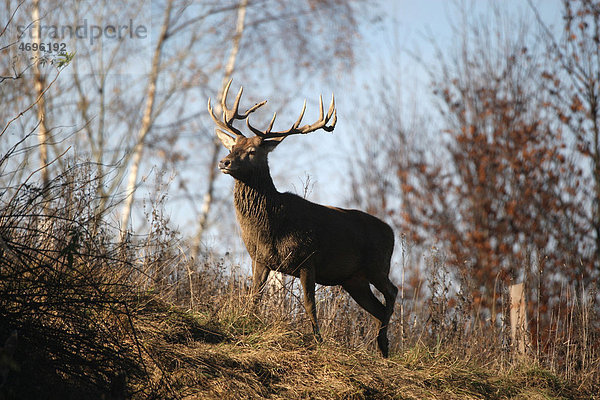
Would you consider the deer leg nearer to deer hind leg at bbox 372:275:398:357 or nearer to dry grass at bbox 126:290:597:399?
dry grass at bbox 126:290:597:399

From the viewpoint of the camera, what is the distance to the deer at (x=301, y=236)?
600cm

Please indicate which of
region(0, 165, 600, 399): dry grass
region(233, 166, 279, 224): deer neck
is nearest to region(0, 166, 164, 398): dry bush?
region(0, 165, 600, 399): dry grass

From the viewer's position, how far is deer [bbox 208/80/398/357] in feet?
19.7

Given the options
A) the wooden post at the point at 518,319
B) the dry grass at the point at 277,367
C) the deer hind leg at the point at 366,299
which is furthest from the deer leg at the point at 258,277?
A: the wooden post at the point at 518,319

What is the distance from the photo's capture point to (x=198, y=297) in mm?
6488

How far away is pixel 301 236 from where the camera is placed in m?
6.02

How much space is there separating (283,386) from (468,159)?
1088 cm

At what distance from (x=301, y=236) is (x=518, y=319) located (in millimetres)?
3596

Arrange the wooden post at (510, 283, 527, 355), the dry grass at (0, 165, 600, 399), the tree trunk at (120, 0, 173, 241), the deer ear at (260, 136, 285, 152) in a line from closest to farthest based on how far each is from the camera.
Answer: the dry grass at (0, 165, 600, 399), the deer ear at (260, 136, 285, 152), the wooden post at (510, 283, 527, 355), the tree trunk at (120, 0, 173, 241)

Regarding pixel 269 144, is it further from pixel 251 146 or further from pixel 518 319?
pixel 518 319

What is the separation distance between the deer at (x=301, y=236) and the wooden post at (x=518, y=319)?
205cm

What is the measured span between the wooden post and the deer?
80.9 inches

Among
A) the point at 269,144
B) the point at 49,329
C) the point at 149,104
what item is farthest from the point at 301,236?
the point at 149,104

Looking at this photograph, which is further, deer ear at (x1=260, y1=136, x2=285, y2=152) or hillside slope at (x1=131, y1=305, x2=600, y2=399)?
deer ear at (x1=260, y1=136, x2=285, y2=152)
